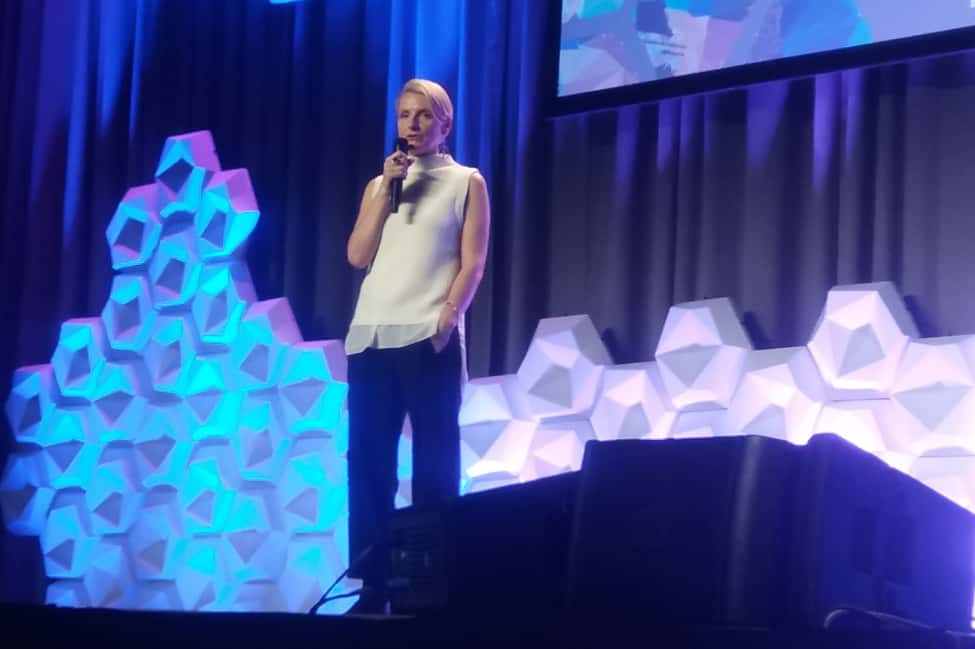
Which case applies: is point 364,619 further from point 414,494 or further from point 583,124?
point 583,124

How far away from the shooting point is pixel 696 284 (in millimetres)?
3133

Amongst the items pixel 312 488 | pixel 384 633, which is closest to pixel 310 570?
pixel 312 488

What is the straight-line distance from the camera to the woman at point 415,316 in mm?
2854

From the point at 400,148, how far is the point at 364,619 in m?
1.76

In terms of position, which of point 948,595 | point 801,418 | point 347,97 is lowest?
point 948,595

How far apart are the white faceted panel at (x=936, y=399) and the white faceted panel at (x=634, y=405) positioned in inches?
20.1

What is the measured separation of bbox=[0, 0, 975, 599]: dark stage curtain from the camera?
293cm

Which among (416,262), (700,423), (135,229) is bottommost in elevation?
(700,423)

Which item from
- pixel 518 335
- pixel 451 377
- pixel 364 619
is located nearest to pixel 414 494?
pixel 451 377

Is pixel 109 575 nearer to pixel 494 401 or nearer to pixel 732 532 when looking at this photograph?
pixel 494 401

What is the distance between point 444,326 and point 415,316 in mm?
78

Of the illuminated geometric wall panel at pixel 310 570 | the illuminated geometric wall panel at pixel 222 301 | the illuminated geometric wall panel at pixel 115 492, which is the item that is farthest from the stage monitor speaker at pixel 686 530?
the illuminated geometric wall panel at pixel 115 492

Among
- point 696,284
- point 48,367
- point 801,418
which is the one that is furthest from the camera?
point 48,367

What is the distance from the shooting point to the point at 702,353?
2945mm
